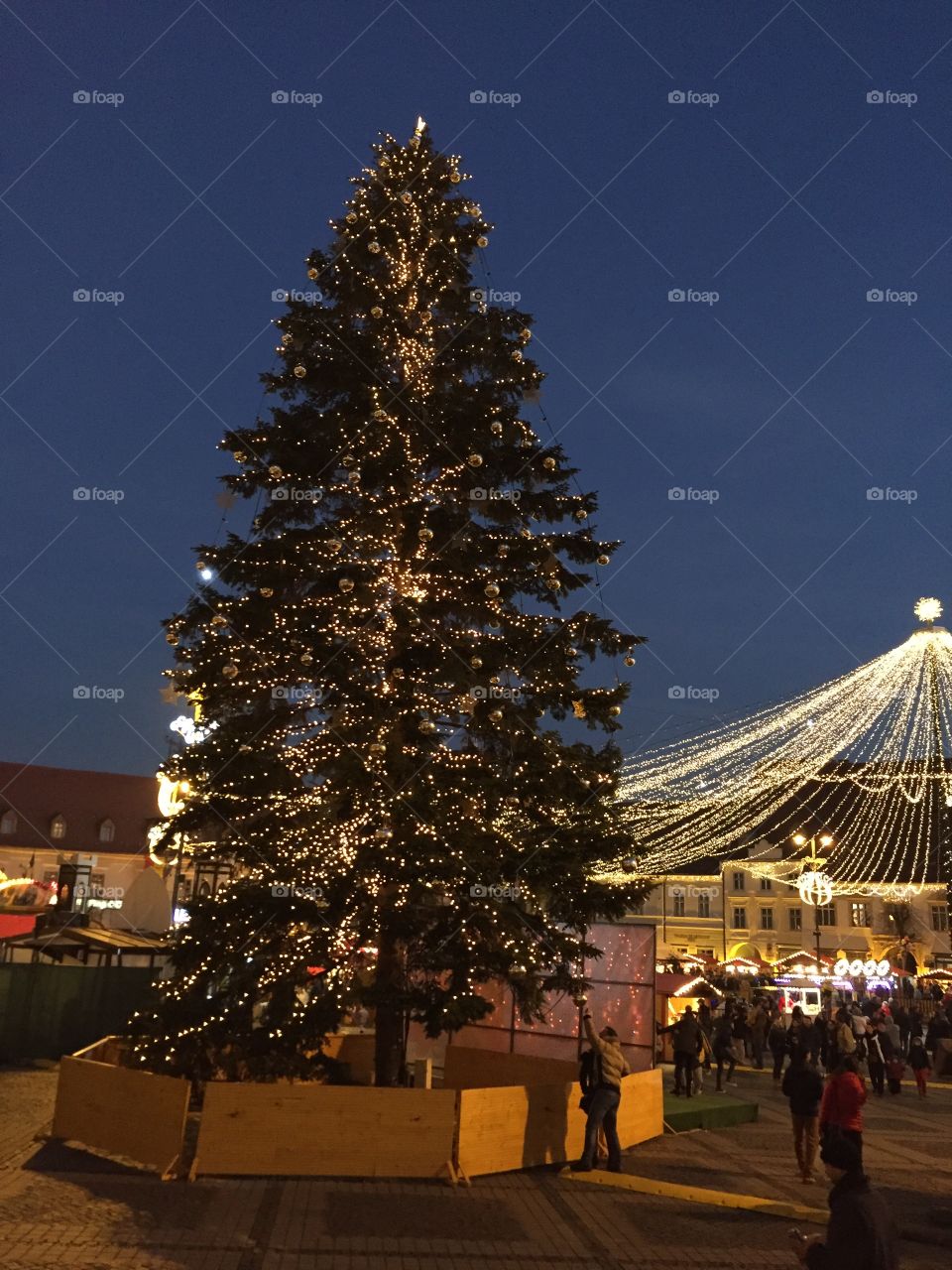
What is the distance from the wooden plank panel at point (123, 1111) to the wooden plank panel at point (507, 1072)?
5606mm

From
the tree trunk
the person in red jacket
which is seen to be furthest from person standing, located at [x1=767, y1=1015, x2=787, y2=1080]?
the person in red jacket

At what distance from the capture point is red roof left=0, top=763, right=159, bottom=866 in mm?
62438

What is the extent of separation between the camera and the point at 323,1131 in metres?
11.1

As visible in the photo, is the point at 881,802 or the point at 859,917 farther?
the point at 859,917

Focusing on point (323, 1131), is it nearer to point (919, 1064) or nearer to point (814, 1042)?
point (814, 1042)

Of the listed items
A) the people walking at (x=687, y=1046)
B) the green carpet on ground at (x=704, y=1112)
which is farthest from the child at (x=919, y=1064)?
the green carpet on ground at (x=704, y=1112)

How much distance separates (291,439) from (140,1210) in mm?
10221

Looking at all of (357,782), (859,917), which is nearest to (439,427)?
(357,782)

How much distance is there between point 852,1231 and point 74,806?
2591 inches

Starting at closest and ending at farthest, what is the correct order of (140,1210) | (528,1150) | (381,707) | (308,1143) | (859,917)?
(140,1210) < (308,1143) < (528,1150) < (381,707) < (859,917)

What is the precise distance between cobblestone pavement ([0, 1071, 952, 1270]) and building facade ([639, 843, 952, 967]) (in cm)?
5468

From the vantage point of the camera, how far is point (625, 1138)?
14062 mm

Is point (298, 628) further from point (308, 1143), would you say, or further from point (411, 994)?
point (308, 1143)

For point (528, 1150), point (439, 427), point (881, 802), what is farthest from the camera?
point (881, 802)
